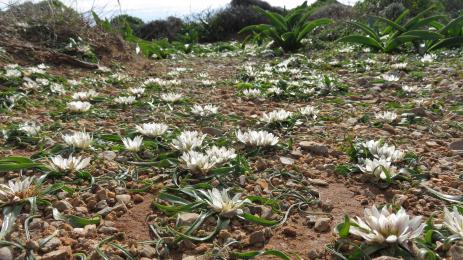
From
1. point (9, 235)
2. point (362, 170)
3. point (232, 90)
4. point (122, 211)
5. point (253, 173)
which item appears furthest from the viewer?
point (232, 90)

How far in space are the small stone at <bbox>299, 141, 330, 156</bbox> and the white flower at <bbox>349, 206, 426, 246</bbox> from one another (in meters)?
0.89

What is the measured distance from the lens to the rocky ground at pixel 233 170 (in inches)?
49.1

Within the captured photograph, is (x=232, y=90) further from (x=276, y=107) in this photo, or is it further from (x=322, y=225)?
(x=322, y=225)

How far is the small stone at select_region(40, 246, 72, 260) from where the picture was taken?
1096mm

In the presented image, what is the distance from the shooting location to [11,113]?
2711 millimetres

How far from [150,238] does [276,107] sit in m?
2.15

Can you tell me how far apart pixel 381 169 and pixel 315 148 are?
0.46 m

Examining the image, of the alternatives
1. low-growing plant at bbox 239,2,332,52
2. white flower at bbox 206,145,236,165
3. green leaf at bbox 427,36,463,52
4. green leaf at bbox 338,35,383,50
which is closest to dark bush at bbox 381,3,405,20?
low-growing plant at bbox 239,2,332,52

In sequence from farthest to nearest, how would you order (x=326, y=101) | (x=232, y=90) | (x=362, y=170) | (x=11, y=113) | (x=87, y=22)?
(x=87, y=22) < (x=232, y=90) < (x=326, y=101) < (x=11, y=113) < (x=362, y=170)

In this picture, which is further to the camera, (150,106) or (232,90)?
(232,90)

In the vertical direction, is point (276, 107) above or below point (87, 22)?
below

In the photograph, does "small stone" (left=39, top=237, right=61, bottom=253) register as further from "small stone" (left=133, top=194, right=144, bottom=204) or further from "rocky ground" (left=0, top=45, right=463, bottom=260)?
"small stone" (left=133, top=194, right=144, bottom=204)

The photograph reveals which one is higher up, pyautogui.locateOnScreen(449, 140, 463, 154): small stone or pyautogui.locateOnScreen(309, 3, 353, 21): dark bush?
pyautogui.locateOnScreen(309, 3, 353, 21): dark bush

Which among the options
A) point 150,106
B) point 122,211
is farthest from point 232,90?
point 122,211
